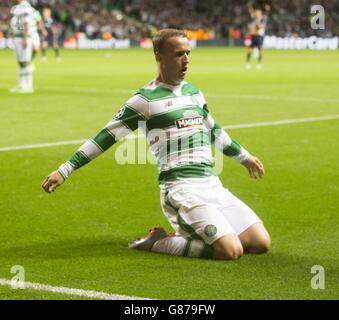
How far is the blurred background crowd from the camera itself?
2351 inches

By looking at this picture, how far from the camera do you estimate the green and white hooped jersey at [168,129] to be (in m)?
7.70

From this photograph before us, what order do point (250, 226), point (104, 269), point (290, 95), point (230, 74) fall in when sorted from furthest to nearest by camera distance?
point (230, 74) < point (290, 95) < point (250, 226) < point (104, 269)

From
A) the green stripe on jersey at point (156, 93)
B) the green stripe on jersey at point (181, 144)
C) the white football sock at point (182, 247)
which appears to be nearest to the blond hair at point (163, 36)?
the green stripe on jersey at point (156, 93)

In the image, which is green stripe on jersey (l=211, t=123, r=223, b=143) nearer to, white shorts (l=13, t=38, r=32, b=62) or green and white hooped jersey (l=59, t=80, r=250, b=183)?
green and white hooped jersey (l=59, t=80, r=250, b=183)

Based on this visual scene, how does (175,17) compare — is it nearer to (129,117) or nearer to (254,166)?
(254,166)

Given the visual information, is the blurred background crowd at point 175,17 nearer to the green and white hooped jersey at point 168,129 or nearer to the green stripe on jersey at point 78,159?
the green and white hooped jersey at point 168,129

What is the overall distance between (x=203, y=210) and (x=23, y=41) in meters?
17.4

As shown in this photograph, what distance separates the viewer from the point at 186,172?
25.8ft

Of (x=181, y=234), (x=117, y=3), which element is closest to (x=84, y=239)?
(x=181, y=234)

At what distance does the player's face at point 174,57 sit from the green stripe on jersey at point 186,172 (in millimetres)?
677

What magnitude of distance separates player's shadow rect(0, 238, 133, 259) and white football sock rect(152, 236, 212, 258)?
0.89 feet

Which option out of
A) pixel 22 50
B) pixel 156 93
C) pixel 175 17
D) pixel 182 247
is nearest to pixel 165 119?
pixel 156 93
